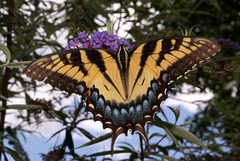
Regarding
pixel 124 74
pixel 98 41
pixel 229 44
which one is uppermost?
pixel 229 44

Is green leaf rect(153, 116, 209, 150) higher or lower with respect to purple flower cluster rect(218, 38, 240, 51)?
lower

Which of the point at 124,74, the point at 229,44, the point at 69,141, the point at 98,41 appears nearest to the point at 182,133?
the point at 124,74

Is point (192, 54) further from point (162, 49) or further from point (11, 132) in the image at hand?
point (11, 132)

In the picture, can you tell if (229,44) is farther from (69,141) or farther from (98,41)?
(98,41)

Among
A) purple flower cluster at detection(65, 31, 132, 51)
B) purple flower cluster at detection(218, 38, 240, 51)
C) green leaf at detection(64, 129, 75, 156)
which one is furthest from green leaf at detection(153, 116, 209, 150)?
purple flower cluster at detection(218, 38, 240, 51)

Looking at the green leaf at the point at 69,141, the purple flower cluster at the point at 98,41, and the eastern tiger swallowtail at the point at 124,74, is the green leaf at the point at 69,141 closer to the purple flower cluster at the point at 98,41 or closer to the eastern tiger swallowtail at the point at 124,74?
the eastern tiger swallowtail at the point at 124,74

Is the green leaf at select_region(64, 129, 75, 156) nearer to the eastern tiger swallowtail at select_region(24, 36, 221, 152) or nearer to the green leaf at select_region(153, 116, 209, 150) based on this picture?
the eastern tiger swallowtail at select_region(24, 36, 221, 152)

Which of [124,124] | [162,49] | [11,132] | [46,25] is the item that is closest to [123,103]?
[124,124]
